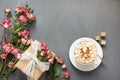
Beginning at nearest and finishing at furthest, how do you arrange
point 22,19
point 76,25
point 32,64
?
1. point 32,64
2. point 22,19
3. point 76,25

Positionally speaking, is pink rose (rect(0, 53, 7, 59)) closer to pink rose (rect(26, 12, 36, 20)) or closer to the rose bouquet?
the rose bouquet

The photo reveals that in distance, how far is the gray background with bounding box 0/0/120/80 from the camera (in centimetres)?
210

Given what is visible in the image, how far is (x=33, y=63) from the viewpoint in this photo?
1.89 m

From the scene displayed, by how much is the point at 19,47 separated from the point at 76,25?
1.85 feet

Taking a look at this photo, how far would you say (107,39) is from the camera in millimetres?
2150

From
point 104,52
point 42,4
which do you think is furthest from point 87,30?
point 42,4

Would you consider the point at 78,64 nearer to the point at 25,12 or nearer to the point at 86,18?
the point at 86,18

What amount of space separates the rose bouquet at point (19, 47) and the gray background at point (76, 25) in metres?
0.08

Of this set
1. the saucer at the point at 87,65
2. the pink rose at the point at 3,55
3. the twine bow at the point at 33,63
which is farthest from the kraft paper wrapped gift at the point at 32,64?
the saucer at the point at 87,65

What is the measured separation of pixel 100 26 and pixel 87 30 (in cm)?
13

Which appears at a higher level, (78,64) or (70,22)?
(70,22)

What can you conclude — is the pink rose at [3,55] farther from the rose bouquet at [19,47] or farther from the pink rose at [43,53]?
the pink rose at [43,53]

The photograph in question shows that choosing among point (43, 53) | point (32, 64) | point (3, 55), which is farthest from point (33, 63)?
point (3, 55)

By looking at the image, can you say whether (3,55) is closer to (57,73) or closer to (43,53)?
(43,53)
